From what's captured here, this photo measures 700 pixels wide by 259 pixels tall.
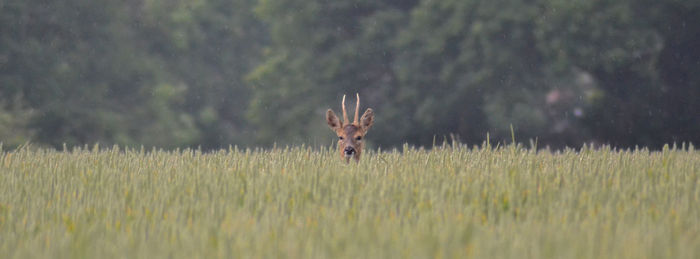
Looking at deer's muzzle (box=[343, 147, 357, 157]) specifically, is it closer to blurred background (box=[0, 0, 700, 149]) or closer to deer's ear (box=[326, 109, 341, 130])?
deer's ear (box=[326, 109, 341, 130])

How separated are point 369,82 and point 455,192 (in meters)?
17.4

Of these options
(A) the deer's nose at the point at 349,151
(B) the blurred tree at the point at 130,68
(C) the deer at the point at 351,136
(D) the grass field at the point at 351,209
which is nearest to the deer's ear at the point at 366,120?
(C) the deer at the point at 351,136

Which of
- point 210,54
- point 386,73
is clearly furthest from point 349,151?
point 210,54

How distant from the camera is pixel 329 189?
7.47 meters

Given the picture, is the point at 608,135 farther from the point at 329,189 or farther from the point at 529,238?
the point at 529,238

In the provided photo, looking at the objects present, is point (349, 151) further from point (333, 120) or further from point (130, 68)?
point (130, 68)

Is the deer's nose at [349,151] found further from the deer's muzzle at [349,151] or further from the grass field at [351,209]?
the grass field at [351,209]

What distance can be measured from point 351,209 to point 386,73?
18.3 m

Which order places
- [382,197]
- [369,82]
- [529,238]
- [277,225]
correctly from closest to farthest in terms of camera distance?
1. [529,238]
2. [277,225]
3. [382,197]
4. [369,82]

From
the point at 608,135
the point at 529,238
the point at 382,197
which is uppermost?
the point at 608,135

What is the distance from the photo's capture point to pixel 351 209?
21.1 feet

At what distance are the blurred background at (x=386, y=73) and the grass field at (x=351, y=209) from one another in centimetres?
1256

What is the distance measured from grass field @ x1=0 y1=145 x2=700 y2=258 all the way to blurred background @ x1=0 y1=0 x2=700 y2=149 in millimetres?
12563

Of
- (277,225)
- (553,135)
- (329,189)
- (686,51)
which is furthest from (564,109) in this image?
(277,225)
